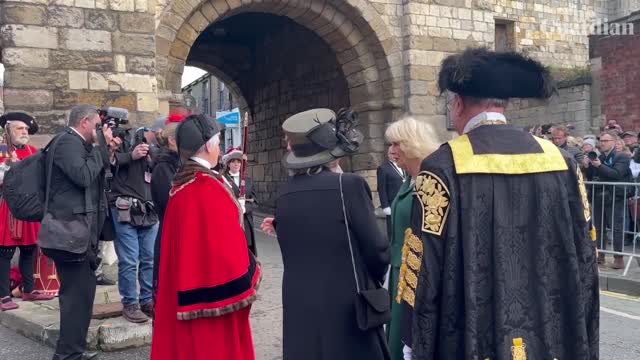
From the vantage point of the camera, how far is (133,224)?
16.1 ft

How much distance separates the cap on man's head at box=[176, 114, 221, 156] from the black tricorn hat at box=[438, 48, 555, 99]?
4.73 ft

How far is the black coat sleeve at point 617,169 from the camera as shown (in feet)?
25.7

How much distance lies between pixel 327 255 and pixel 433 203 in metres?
0.88

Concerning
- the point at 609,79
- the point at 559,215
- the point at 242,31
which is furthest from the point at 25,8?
the point at 609,79

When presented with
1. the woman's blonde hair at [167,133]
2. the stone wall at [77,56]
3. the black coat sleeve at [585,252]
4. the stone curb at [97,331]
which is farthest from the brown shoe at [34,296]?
the black coat sleeve at [585,252]

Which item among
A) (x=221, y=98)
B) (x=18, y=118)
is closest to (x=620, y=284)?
(x=18, y=118)

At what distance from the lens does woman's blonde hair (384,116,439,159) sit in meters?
3.30

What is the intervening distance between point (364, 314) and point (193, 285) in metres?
0.86

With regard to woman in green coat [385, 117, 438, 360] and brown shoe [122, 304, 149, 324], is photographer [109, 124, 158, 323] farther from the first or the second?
woman in green coat [385, 117, 438, 360]

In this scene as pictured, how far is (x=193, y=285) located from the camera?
9.57ft

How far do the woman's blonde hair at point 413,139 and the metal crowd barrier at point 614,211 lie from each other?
16.6 feet

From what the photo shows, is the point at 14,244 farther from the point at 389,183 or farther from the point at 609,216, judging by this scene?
the point at 609,216

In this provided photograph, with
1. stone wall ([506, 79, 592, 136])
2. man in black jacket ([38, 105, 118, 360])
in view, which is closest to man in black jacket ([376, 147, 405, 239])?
man in black jacket ([38, 105, 118, 360])

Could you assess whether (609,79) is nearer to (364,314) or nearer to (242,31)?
(242,31)
